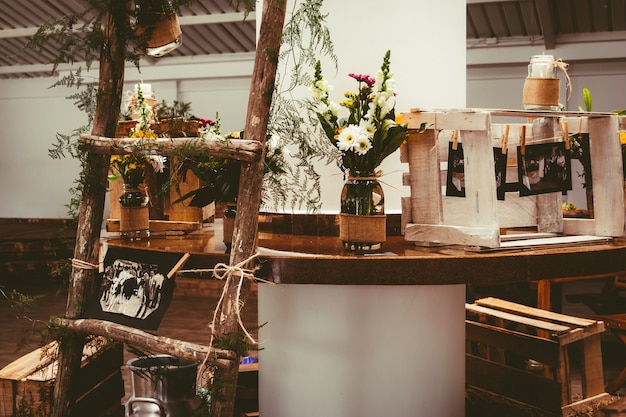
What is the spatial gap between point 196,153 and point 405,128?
0.67 m

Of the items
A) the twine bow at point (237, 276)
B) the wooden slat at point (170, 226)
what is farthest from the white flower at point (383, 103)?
the wooden slat at point (170, 226)

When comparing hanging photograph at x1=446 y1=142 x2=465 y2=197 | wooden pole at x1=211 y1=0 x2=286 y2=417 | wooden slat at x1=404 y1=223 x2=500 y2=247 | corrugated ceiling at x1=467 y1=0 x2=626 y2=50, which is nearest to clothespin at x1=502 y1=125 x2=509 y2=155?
hanging photograph at x1=446 y1=142 x2=465 y2=197

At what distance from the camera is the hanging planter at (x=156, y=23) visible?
225 cm

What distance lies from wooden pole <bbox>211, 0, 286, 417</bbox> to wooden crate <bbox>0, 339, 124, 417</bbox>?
2.27ft

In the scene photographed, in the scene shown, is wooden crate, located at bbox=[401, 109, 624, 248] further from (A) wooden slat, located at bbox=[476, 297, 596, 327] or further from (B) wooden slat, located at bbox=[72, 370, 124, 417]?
(B) wooden slat, located at bbox=[72, 370, 124, 417]

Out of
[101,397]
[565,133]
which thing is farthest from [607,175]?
[101,397]

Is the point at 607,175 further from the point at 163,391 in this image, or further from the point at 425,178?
the point at 163,391

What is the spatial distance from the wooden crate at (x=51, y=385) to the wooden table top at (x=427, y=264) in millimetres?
842

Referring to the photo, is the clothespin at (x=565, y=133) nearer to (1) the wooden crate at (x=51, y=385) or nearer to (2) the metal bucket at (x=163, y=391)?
(2) the metal bucket at (x=163, y=391)

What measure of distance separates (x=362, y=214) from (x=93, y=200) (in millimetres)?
838

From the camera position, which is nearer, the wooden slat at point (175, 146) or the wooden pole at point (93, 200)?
the wooden slat at point (175, 146)

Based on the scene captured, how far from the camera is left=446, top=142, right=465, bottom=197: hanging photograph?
2.36 m

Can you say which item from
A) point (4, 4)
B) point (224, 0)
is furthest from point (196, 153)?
point (4, 4)

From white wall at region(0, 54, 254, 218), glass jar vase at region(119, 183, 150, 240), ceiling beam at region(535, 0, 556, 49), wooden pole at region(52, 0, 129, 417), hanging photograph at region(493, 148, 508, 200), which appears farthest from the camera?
white wall at region(0, 54, 254, 218)
